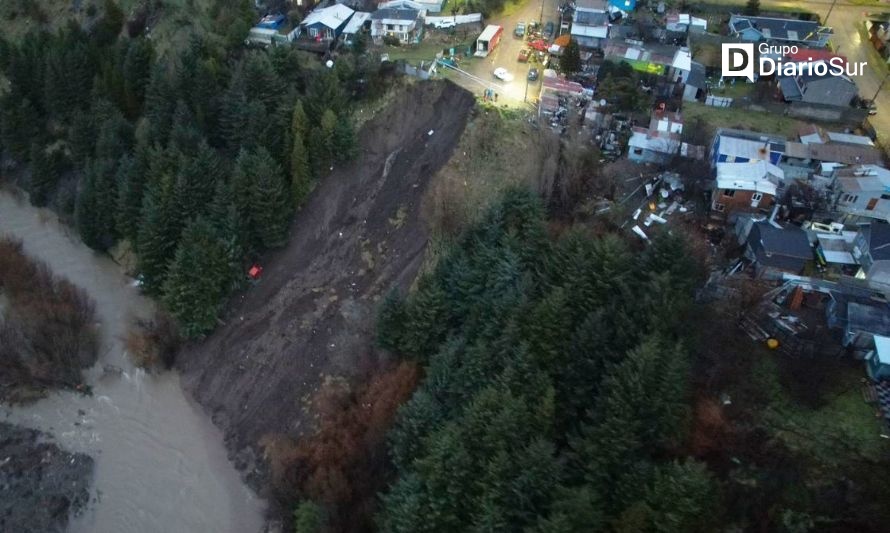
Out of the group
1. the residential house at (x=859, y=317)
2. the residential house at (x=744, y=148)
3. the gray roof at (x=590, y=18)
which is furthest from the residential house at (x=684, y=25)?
the residential house at (x=859, y=317)

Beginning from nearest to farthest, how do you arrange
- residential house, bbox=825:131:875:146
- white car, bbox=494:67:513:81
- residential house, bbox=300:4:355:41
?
residential house, bbox=825:131:875:146 → white car, bbox=494:67:513:81 → residential house, bbox=300:4:355:41

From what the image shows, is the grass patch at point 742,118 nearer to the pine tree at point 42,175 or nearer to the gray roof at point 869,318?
the gray roof at point 869,318

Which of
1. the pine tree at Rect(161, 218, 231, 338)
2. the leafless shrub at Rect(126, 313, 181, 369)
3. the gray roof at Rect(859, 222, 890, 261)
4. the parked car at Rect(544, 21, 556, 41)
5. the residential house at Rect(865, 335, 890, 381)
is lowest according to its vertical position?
the leafless shrub at Rect(126, 313, 181, 369)

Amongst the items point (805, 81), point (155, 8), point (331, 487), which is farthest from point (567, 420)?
point (155, 8)

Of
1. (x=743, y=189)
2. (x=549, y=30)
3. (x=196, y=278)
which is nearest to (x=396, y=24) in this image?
(x=549, y=30)

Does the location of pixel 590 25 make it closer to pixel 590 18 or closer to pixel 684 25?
pixel 590 18

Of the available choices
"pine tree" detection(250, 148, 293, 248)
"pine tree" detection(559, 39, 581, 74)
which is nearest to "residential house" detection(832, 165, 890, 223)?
"pine tree" detection(559, 39, 581, 74)

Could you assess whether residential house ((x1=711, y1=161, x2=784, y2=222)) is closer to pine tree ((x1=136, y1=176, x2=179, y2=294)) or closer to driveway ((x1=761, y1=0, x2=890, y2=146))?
driveway ((x1=761, y1=0, x2=890, y2=146))
